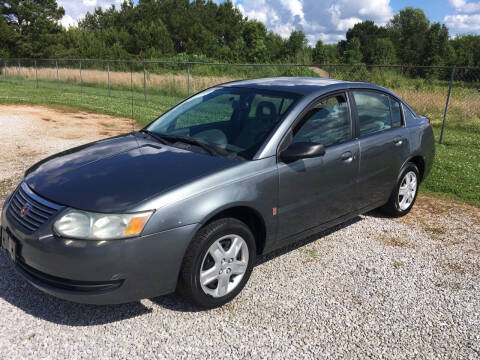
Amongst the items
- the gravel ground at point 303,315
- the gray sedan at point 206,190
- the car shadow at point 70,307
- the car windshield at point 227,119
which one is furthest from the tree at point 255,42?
the car shadow at point 70,307

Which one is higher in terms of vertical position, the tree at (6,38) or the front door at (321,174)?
the tree at (6,38)

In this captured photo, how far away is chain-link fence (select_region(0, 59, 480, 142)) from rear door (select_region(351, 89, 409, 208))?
5.72 m

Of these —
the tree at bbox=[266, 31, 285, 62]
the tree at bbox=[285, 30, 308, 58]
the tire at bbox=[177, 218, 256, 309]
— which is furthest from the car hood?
the tree at bbox=[266, 31, 285, 62]

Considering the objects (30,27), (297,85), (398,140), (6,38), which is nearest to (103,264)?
(297,85)

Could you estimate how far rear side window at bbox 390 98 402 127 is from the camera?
5.12m

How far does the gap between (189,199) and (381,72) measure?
45.9 ft

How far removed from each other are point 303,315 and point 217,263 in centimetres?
78

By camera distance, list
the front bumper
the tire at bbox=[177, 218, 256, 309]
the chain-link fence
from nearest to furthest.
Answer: the front bumper → the tire at bbox=[177, 218, 256, 309] → the chain-link fence

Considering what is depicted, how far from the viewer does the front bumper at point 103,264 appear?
280cm

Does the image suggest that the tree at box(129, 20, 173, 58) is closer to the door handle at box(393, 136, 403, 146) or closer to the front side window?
the door handle at box(393, 136, 403, 146)

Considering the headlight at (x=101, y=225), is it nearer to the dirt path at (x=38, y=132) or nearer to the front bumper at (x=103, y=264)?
the front bumper at (x=103, y=264)

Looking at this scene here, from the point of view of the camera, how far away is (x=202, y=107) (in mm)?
4684

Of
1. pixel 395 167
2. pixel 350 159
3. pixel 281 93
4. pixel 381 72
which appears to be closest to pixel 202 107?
pixel 281 93

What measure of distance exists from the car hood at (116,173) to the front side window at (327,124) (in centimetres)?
86
